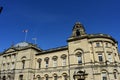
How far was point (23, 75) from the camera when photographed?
127 feet

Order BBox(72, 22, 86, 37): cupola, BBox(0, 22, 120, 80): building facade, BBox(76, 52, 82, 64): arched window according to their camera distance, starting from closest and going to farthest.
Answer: BBox(0, 22, 120, 80): building facade → BBox(76, 52, 82, 64): arched window → BBox(72, 22, 86, 37): cupola

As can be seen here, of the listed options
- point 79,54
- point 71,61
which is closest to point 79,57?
point 79,54

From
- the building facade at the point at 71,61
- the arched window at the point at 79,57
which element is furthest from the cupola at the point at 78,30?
the arched window at the point at 79,57

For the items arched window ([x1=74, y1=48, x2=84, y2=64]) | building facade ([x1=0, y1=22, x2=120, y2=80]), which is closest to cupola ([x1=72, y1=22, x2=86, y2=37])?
building facade ([x1=0, y1=22, x2=120, y2=80])

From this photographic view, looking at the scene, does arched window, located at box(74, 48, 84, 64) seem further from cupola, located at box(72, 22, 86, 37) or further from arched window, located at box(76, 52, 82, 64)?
cupola, located at box(72, 22, 86, 37)

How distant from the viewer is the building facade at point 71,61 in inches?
1241

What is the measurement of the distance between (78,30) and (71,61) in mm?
8268

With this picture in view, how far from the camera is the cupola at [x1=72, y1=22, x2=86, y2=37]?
36.3 m

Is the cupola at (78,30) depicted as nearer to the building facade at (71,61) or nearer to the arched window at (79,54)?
the building facade at (71,61)

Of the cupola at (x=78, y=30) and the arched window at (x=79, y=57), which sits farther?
the cupola at (x=78, y=30)

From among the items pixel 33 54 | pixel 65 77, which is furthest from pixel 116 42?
pixel 33 54

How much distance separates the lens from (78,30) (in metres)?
36.9

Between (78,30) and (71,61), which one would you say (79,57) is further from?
(78,30)

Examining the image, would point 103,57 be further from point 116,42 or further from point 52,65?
point 52,65
